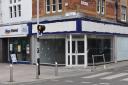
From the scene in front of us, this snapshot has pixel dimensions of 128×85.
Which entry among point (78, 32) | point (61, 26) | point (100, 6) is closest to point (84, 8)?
point (61, 26)

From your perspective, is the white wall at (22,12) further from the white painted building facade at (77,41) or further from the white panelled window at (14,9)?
the white painted building facade at (77,41)

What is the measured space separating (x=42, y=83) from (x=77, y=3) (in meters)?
12.6

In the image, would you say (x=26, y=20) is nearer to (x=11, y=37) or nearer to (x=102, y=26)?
(x=11, y=37)

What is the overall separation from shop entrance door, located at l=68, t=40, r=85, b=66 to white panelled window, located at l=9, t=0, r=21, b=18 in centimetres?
814

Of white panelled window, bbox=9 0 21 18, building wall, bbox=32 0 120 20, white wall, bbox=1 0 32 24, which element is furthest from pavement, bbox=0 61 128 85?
white panelled window, bbox=9 0 21 18

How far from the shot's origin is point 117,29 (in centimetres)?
3631

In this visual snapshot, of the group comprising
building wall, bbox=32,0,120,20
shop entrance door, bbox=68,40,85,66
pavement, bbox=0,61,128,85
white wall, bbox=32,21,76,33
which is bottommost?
pavement, bbox=0,61,128,85

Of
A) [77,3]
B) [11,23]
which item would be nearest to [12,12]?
[11,23]

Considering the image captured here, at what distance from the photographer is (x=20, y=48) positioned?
36344mm

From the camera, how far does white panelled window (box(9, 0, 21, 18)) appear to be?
36.6 metres

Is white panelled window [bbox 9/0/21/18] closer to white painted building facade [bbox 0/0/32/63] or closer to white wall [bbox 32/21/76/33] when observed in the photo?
white painted building facade [bbox 0/0/32/63]

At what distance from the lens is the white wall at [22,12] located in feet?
115

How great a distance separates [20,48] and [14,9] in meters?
4.11

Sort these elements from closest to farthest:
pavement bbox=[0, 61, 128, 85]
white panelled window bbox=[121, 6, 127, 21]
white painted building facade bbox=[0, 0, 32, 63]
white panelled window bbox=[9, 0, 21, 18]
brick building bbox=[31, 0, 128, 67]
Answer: pavement bbox=[0, 61, 128, 85] < brick building bbox=[31, 0, 128, 67] < white painted building facade bbox=[0, 0, 32, 63] < white panelled window bbox=[9, 0, 21, 18] < white panelled window bbox=[121, 6, 127, 21]
